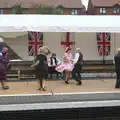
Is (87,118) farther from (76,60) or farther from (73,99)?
(76,60)

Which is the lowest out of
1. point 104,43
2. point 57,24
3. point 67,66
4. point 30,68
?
point 30,68

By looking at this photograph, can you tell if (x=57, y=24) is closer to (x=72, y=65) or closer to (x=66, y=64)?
(x=66, y=64)

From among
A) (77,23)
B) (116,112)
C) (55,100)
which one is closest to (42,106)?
(55,100)

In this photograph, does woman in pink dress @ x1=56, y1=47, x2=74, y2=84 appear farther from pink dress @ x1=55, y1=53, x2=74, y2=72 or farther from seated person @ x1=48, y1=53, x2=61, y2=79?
seated person @ x1=48, y1=53, x2=61, y2=79

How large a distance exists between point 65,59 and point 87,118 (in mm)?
3245

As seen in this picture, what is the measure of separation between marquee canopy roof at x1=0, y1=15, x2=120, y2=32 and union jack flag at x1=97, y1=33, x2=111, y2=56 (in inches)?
29.6

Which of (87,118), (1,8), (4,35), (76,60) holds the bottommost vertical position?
(87,118)

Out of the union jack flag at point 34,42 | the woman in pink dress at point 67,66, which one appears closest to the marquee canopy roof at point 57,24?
the union jack flag at point 34,42

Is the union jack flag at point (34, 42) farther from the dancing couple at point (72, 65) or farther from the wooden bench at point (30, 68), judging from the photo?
the dancing couple at point (72, 65)

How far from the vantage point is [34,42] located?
46.0 ft

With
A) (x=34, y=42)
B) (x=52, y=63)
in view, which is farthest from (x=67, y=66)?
(x=34, y=42)

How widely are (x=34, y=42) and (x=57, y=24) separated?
147 centimetres

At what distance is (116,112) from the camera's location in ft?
29.8

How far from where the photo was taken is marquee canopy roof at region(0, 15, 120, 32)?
12.8m
